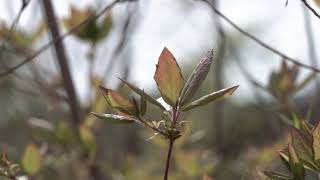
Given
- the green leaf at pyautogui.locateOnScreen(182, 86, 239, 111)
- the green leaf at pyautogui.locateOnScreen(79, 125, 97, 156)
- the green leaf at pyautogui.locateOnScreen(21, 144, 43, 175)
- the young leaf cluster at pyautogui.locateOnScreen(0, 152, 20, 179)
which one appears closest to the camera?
the green leaf at pyautogui.locateOnScreen(182, 86, 239, 111)

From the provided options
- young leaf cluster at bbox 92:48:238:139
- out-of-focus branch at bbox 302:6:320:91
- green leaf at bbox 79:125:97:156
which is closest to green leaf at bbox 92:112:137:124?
young leaf cluster at bbox 92:48:238:139

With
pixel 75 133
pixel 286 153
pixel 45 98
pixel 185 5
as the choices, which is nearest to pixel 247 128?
pixel 185 5

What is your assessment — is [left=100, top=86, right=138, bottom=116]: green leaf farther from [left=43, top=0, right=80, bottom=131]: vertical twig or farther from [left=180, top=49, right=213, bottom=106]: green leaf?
[left=43, top=0, right=80, bottom=131]: vertical twig

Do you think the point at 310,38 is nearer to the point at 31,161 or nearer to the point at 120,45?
the point at 120,45

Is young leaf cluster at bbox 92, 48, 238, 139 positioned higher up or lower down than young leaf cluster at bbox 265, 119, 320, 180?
higher up

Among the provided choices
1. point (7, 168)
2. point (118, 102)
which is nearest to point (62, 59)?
point (7, 168)

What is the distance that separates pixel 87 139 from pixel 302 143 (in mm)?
723

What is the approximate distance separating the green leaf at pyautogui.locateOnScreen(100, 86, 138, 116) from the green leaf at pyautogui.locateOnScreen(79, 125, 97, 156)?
65 cm

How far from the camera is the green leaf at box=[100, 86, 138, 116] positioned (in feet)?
2.40

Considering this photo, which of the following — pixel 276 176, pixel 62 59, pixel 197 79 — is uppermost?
pixel 62 59

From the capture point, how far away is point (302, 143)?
0.73m

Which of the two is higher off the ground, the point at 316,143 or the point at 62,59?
the point at 62,59

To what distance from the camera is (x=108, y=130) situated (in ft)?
8.70

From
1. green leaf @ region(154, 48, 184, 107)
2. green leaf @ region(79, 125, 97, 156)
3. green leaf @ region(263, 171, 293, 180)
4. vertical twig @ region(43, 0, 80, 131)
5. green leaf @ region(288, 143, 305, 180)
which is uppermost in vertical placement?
vertical twig @ region(43, 0, 80, 131)
